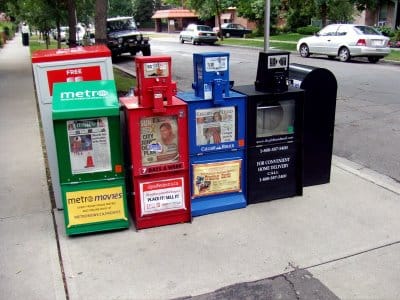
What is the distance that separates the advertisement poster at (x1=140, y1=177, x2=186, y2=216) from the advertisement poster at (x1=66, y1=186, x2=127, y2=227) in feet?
0.72

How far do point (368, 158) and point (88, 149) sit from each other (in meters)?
4.17

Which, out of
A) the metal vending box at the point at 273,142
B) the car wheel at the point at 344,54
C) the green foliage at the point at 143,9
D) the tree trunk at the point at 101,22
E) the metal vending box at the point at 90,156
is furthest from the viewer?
the green foliage at the point at 143,9

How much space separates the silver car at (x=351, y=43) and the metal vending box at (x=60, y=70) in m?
16.0

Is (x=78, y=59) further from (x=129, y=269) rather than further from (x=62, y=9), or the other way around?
(x=62, y=9)

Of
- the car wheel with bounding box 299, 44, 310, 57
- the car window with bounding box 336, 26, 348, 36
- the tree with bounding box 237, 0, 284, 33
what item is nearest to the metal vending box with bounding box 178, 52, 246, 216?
the car window with bounding box 336, 26, 348, 36

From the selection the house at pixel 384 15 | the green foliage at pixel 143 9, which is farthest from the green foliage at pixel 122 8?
the house at pixel 384 15

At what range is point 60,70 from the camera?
4465 millimetres

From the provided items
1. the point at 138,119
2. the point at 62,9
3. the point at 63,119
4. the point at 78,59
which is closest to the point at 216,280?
the point at 138,119

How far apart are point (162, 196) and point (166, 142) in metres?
0.52

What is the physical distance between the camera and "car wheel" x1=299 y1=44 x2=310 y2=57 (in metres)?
21.2

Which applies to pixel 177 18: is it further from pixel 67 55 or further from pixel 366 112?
pixel 67 55

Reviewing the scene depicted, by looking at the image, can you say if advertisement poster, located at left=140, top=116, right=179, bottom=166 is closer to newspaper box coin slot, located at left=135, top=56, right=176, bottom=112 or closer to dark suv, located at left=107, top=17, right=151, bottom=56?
newspaper box coin slot, located at left=135, top=56, right=176, bottom=112

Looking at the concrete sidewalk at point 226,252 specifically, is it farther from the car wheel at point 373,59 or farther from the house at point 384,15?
the house at point 384,15

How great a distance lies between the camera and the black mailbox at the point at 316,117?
4.93 m
